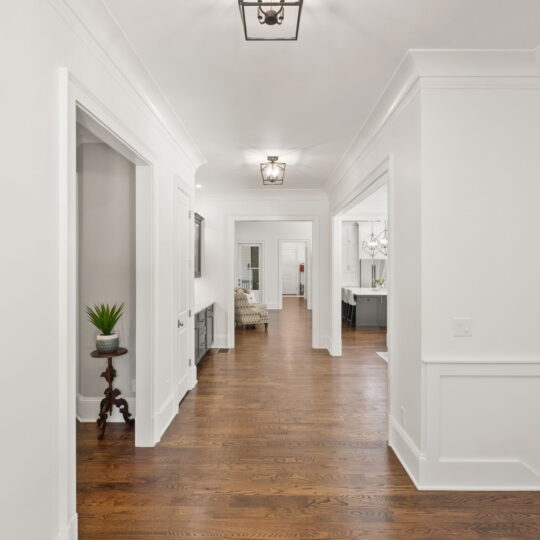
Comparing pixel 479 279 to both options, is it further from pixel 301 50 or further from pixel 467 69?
pixel 301 50

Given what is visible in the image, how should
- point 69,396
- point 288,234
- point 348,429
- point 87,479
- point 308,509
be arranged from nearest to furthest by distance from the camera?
point 69,396 < point 308,509 < point 87,479 < point 348,429 < point 288,234

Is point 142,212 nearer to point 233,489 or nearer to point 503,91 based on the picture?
point 233,489

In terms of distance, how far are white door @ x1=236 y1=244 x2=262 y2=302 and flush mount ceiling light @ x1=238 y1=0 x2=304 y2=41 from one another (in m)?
9.58

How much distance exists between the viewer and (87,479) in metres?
2.44

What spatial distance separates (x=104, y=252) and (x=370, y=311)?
5943mm

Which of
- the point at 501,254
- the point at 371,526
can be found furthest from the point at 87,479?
the point at 501,254

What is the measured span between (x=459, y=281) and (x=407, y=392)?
869 millimetres

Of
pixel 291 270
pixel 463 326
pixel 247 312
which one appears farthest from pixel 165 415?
pixel 291 270

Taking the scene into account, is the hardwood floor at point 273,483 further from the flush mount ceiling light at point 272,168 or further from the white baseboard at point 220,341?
the flush mount ceiling light at point 272,168

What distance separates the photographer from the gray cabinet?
7.88m

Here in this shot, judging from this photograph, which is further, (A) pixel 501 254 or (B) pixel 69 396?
(A) pixel 501 254

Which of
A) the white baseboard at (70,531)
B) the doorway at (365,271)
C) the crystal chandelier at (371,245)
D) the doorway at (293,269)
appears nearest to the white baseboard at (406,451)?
the white baseboard at (70,531)

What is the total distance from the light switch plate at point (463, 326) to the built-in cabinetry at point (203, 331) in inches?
130

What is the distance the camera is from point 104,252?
132 inches
